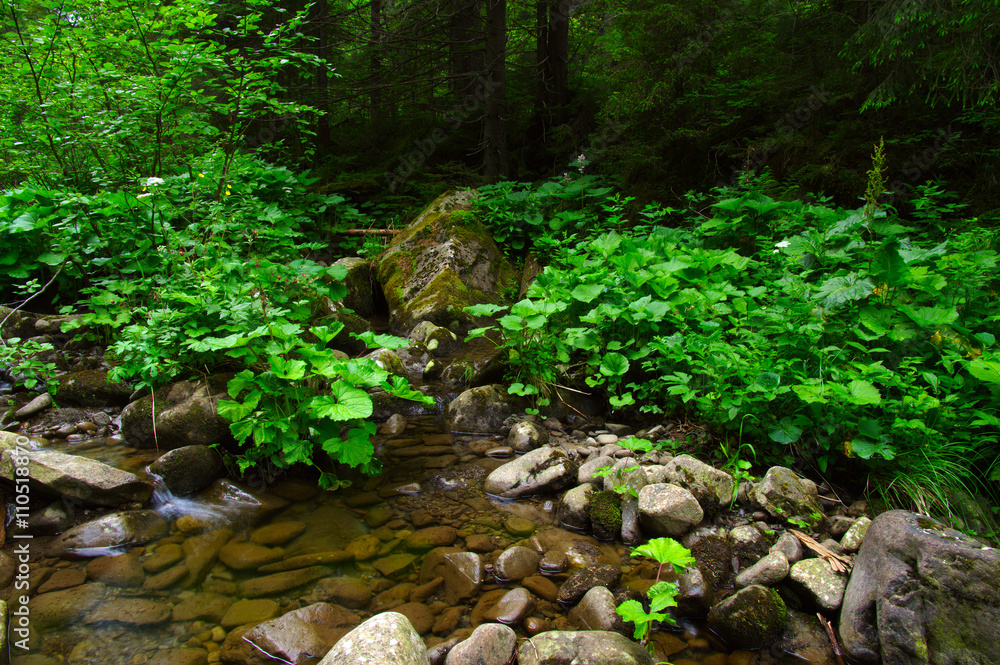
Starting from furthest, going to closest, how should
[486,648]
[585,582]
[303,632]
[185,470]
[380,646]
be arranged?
[185,470] → [585,582] → [303,632] → [486,648] → [380,646]

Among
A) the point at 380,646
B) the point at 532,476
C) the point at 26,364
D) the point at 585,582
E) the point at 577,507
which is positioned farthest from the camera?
the point at 26,364

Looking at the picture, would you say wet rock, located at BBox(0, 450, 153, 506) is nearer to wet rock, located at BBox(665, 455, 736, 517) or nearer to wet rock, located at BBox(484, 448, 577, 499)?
wet rock, located at BBox(484, 448, 577, 499)

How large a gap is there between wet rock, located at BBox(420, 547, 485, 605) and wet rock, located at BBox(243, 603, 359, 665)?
1.56 feet

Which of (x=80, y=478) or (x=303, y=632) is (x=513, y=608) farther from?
(x=80, y=478)

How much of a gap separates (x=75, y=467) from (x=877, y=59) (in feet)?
26.7

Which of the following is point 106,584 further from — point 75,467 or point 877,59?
point 877,59

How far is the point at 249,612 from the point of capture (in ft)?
8.37

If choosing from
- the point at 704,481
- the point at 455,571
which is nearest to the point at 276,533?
the point at 455,571

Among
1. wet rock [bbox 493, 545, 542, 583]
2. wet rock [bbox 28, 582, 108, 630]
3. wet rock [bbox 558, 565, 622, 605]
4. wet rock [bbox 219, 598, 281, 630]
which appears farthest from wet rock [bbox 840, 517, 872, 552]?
wet rock [bbox 28, 582, 108, 630]

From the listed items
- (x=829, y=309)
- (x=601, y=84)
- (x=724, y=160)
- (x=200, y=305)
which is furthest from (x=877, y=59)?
(x=200, y=305)

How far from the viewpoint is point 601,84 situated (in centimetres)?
1074

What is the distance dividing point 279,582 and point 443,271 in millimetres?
4962

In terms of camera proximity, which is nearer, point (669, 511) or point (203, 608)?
point (203, 608)

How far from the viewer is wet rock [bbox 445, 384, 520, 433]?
4.48 meters
